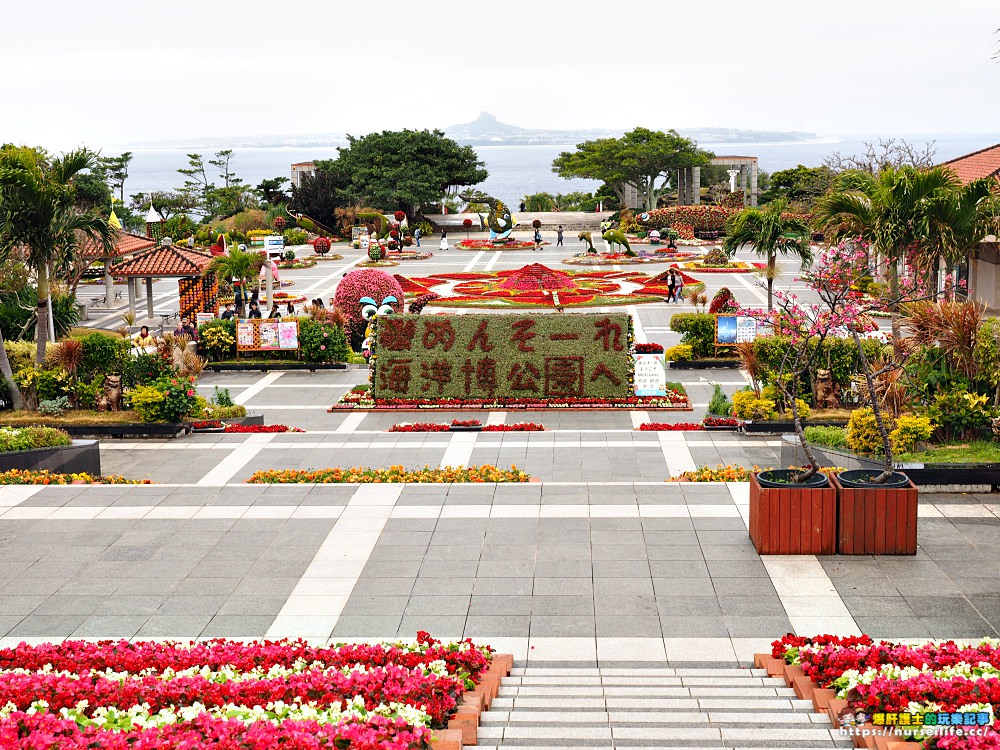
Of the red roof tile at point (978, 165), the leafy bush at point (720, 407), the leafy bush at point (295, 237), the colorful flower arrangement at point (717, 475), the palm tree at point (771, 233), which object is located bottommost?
the leafy bush at point (720, 407)

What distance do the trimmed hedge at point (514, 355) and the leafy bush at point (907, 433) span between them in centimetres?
859

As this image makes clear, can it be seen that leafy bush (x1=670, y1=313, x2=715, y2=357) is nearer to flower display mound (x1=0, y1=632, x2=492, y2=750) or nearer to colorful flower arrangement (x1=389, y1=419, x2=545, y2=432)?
colorful flower arrangement (x1=389, y1=419, x2=545, y2=432)

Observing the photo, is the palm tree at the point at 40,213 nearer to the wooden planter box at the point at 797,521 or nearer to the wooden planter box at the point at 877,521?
the wooden planter box at the point at 797,521

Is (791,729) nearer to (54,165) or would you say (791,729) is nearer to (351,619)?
(351,619)

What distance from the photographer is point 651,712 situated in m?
8.71

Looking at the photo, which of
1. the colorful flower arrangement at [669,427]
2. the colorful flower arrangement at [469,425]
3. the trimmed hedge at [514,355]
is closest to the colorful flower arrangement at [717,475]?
the colorful flower arrangement at [669,427]

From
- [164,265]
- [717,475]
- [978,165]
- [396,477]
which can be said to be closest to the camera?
[396,477]

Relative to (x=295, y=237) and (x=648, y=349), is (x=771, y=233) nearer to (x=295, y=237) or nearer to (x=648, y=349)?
(x=648, y=349)

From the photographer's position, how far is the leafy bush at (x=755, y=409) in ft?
74.3

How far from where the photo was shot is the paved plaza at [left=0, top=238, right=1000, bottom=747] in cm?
971

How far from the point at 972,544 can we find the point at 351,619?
7494 millimetres

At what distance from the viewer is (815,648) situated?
1000 cm

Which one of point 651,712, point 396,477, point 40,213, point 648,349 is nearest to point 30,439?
point 40,213

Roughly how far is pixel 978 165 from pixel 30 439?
2755 cm
